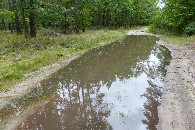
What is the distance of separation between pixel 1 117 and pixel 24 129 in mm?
1043

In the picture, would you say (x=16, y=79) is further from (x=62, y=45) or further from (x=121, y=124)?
(x=62, y=45)

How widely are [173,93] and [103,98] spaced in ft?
9.17

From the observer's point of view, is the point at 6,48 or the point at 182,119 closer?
the point at 182,119

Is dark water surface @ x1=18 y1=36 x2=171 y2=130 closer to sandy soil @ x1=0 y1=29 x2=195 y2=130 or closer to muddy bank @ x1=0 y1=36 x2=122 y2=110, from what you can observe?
sandy soil @ x1=0 y1=29 x2=195 y2=130

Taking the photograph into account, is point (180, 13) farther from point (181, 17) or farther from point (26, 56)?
point (26, 56)

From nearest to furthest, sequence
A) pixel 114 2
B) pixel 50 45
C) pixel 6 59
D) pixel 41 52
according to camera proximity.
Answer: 1. pixel 6 59
2. pixel 41 52
3. pixel 50 45
4. pixel 114 2

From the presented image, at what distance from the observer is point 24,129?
4.41 m

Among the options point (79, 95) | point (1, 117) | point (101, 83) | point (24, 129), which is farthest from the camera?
point (101, 83)

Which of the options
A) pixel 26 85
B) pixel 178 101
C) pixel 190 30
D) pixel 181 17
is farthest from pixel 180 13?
pixel 26 85

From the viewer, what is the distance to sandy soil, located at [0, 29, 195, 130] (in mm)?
4449

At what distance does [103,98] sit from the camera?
6.04m

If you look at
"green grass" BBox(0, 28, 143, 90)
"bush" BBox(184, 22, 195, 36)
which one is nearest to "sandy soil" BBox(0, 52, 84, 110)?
"green grass" BBox(0, 28, 143, 90)

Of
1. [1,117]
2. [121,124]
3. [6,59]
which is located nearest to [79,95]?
[121,124]

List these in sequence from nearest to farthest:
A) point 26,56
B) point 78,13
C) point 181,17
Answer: point 26,56 < point 181,17 < point 78,13
